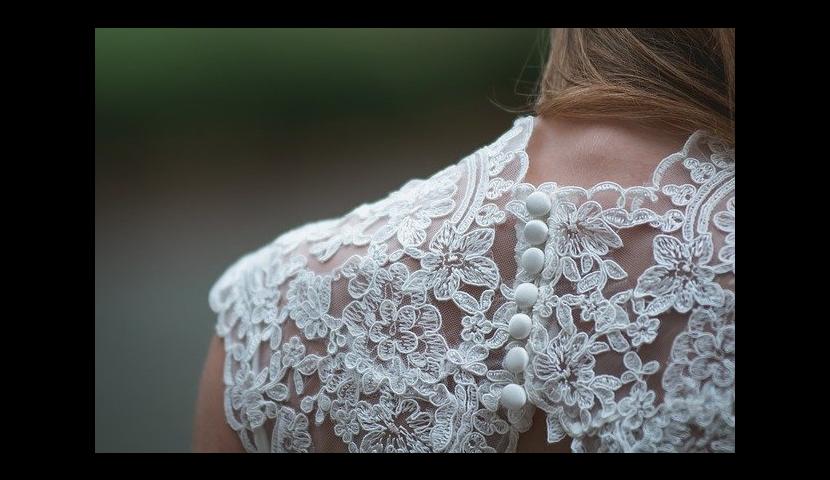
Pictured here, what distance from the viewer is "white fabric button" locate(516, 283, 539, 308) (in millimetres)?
889

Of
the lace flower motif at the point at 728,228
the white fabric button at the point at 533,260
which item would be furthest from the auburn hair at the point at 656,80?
the white fabric button at the point at 533,260

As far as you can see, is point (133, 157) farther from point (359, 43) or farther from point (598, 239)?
point (598, 239)

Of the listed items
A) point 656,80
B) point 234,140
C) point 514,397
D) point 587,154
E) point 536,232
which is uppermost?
point 234,140

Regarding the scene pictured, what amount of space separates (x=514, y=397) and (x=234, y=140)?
421 cm

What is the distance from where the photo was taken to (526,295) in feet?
2.92

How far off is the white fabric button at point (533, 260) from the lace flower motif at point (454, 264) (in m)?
0.05

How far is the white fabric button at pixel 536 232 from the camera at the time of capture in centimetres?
90

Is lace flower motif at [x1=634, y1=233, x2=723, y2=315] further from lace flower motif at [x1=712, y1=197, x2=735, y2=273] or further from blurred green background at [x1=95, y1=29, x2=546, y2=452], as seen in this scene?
blurred green background at [x1=95, y1=29, x2=546, y2=452]

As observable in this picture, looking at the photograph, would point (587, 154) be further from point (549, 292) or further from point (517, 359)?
point (517, 359)

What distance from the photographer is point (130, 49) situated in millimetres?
4031

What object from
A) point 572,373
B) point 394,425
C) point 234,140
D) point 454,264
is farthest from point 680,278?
point 234,140

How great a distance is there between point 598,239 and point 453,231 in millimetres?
216

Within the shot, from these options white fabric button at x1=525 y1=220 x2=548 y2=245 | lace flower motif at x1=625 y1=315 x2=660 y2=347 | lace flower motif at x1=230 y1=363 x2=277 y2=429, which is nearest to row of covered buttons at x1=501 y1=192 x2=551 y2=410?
white fabric button at x1=525 y1=220 x2=548 y2=245
